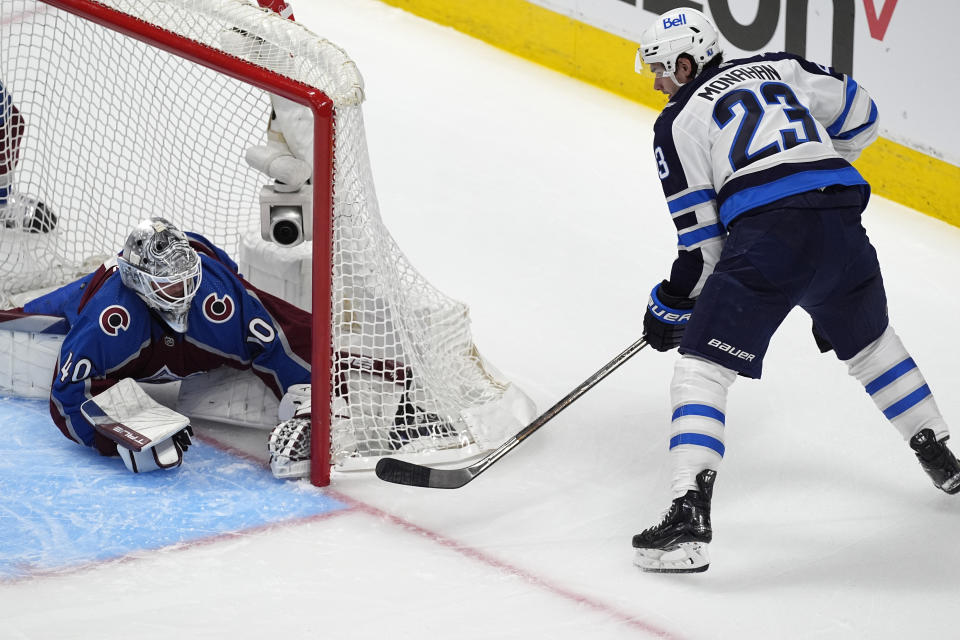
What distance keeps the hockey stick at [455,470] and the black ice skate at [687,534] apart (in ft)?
1.50

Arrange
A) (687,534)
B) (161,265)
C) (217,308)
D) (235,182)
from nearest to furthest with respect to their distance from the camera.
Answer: (687,534), (161,265), (217,308), (235,182)

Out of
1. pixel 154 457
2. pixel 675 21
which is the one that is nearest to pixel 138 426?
pixel 154 457

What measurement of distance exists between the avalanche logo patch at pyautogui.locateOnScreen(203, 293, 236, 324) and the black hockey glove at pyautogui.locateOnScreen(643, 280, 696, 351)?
3.30 feet

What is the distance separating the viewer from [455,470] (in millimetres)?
3346

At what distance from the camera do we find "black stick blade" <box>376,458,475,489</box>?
3.29m

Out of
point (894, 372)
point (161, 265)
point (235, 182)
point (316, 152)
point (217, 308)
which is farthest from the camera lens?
point (235, 182)

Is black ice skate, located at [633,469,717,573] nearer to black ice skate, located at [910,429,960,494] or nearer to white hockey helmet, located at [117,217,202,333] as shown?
black ice skate, located at [910,429,960,494]

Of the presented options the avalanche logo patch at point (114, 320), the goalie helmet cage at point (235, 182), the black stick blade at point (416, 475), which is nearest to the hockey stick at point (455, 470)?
the black stick blade at point (416, 475)

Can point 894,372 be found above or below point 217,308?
above

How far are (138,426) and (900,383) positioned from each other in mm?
1744

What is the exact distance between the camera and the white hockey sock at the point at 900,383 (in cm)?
329

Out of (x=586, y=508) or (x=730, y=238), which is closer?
(x=730, y=238)

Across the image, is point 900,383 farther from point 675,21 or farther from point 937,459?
point 675,21

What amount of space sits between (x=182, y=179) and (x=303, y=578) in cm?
165
